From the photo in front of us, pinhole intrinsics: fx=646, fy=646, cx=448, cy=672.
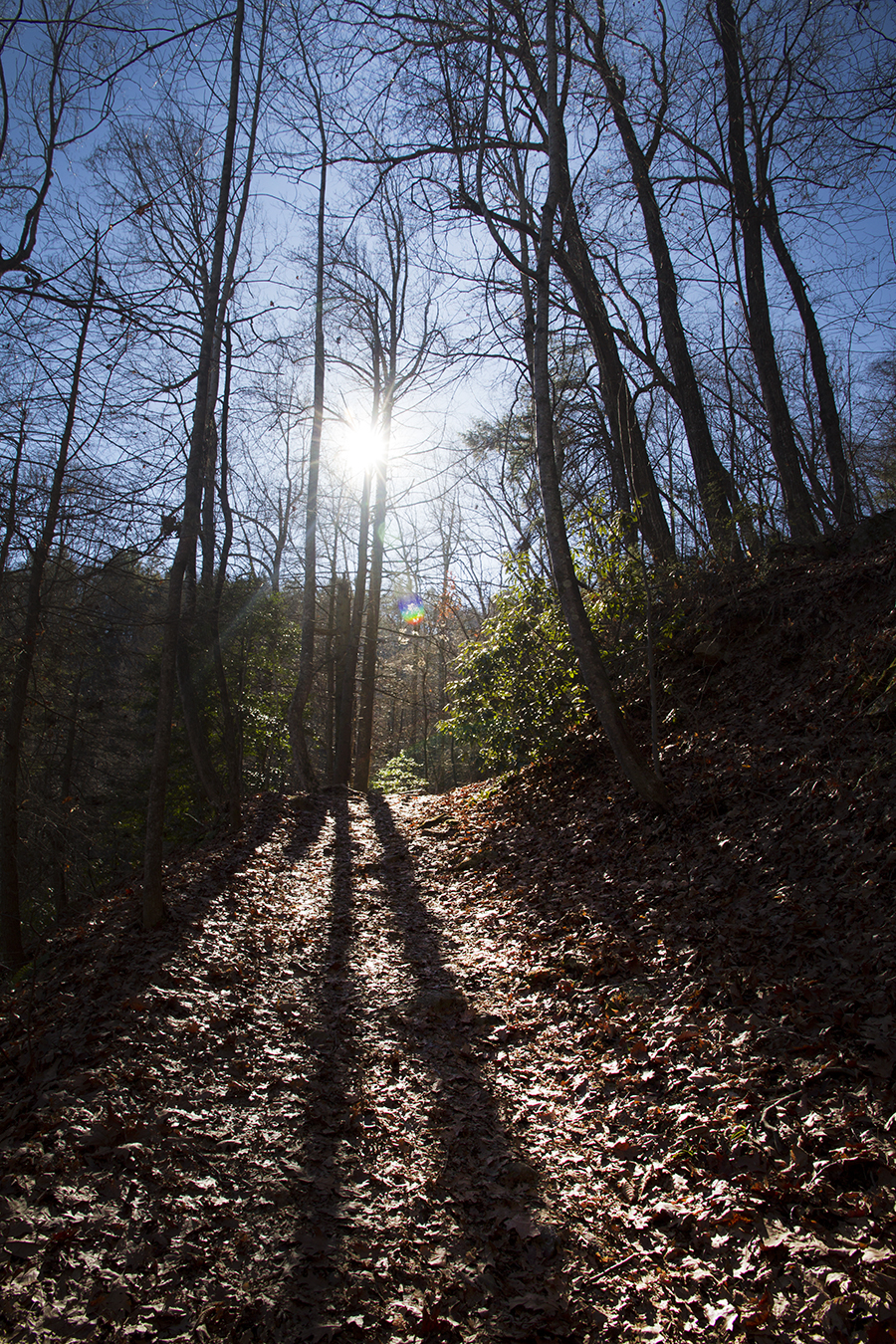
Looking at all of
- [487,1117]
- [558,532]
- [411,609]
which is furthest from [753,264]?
[411,609]

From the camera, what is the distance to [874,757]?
4.95 meters

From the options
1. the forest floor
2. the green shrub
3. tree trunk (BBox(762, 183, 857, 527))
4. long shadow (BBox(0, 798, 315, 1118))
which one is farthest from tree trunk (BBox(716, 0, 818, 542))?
the green shrub

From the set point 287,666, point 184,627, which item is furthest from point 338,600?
point 184,627

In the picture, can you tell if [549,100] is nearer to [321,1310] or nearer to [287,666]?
[321,1310]

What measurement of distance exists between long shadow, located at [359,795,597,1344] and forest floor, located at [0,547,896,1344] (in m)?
0.01

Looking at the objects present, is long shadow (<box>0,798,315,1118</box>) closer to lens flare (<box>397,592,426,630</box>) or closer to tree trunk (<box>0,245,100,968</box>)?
tree trunk (<box>0,245,100,968</box>)

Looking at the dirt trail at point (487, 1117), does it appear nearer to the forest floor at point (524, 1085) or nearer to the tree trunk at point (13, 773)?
the forest floor at point (524, 1085)

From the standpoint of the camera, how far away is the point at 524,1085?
3807 mm

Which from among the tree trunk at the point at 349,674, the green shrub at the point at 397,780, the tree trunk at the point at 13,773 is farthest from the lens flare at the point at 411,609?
the tree trunk at the point at 13,773

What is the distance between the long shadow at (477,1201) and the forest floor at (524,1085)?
0.05ft

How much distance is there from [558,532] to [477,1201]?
222 inches

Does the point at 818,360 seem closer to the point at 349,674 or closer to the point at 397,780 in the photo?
the point at 349,674

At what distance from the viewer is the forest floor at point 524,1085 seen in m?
2.38

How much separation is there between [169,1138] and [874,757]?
5.20 meters
